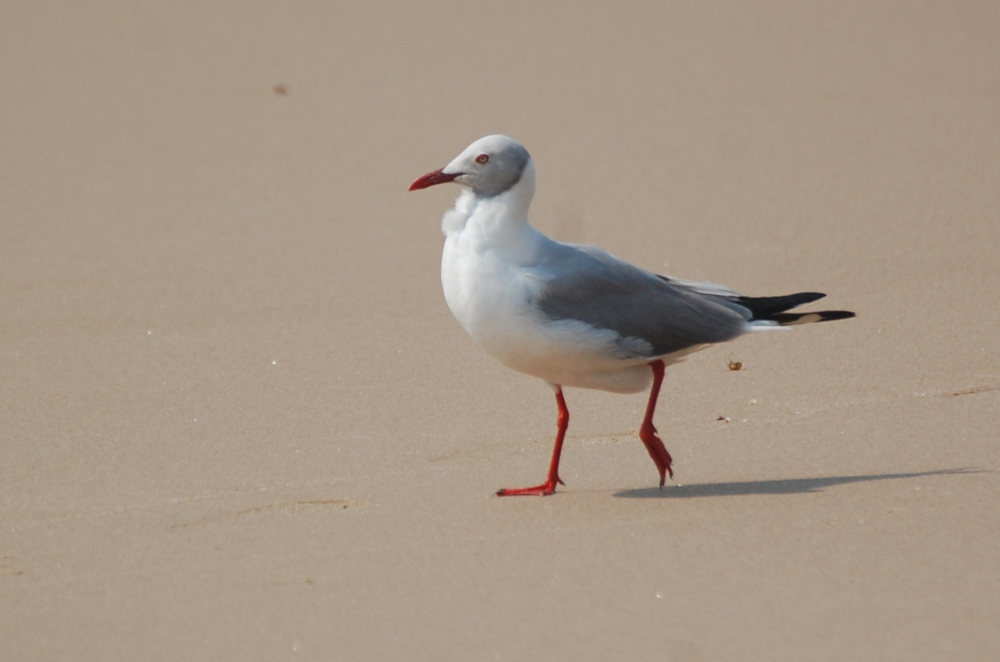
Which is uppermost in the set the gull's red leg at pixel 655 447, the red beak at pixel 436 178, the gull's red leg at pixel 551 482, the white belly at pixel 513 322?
the red beak at pixel 436 178

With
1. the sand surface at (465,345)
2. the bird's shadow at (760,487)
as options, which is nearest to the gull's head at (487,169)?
the sand surface at (465,345)

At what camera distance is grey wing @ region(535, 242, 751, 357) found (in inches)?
199

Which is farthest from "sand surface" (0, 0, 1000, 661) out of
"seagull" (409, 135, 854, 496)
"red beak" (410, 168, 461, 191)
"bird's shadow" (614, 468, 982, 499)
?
"red beak" (410, 168, 461, 191)

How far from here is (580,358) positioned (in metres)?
5.09

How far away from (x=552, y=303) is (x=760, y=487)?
97 centimetres

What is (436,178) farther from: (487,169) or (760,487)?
(760,487)

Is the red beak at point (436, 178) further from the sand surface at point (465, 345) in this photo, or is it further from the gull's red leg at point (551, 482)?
the sand surface at point (465, 345)

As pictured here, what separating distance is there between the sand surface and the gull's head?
1100mm

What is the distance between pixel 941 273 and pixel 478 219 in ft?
11.5

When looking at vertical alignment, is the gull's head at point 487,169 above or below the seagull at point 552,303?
above

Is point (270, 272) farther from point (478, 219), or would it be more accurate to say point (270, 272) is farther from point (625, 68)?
point (625, 68)

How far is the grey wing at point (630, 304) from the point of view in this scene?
5.07 meters

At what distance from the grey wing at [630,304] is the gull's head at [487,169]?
32 centimetres

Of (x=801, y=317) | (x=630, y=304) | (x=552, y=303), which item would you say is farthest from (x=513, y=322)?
(x=801, y=317)
